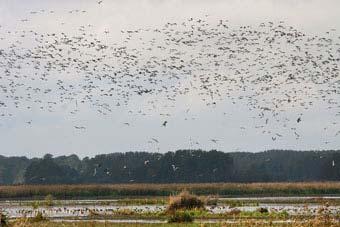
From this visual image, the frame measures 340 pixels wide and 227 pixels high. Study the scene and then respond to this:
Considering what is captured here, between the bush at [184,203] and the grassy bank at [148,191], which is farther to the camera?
the grassy bank at [148,191]

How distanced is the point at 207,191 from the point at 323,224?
313ft

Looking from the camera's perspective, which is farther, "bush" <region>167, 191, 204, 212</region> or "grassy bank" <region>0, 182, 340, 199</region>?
"grassy bank" <region>0, 182, 340, 199</region>

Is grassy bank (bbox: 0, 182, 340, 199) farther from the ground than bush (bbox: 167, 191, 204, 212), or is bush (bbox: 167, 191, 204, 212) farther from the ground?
grassy bank (bbox: 0, 182, 340, 199)

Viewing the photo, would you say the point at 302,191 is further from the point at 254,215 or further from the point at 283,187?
the point at 254,215

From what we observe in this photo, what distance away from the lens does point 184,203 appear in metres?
65.6

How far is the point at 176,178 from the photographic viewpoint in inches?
7608

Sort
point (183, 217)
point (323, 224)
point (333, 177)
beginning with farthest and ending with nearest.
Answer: point (333, 177) < point (183, 217) < point (323, 224)

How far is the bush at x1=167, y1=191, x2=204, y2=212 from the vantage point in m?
64.6

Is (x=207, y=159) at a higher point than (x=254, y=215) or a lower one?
higher

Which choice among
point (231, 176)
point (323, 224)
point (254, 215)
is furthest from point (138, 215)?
point (231, 176)

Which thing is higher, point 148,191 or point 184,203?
point 148,191

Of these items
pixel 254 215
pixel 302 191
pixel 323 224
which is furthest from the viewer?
pixel 302 191

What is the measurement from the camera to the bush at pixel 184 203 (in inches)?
2543

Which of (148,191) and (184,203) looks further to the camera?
(148,191)
